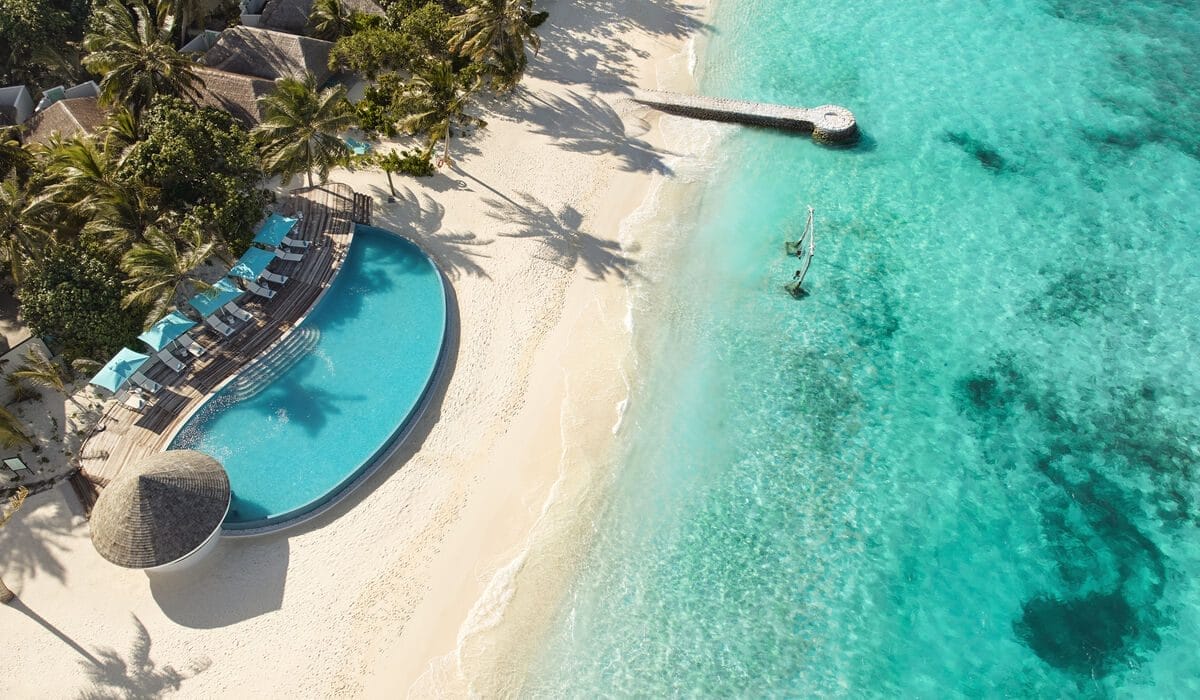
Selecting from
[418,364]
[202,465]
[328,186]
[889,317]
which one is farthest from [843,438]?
[328,186]

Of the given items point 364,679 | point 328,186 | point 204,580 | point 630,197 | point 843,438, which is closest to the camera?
point 364,679

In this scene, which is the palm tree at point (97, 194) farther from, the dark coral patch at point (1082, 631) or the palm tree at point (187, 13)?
the dark coral patch at point (1082, 631)

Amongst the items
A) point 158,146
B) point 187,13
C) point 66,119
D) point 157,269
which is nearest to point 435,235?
point 157,269

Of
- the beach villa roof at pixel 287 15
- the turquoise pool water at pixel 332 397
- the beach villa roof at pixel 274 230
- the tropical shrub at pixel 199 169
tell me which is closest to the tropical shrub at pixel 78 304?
the tropical shrub at pixel 199 169

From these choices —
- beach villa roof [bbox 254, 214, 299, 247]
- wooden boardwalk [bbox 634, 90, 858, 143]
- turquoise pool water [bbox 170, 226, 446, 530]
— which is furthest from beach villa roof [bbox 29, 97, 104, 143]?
wooden boardwalk [bbox 634, 90, 858, 143]

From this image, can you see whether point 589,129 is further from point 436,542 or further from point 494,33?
point 436,542

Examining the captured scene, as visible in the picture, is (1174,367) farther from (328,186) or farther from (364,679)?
(328,186)

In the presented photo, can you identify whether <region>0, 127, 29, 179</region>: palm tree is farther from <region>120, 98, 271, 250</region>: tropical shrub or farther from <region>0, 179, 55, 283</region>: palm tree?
<region>120, 98, 271, 250</region>: tropical shrub
